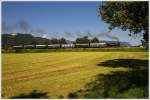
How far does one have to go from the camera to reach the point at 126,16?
16141mm

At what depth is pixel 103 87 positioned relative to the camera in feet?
30.1

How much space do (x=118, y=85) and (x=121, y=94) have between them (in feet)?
4.74

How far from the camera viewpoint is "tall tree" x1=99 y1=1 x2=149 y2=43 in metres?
14.7

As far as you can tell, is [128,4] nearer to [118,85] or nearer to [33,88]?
[118,85]

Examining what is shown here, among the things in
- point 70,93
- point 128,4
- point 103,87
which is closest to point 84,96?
point 70,93

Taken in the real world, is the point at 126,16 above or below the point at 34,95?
above

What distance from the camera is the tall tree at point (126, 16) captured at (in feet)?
48.4

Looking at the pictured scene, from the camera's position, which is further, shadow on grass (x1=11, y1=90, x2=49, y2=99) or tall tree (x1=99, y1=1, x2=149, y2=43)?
tall tree (x1=99, y1=1, x2=149, y2=43)

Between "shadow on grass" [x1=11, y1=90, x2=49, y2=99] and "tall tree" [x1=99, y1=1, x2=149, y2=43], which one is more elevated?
"tall tree" [x1=99, y1=1, x2=149, y2=43]

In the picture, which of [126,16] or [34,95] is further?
[126,16]

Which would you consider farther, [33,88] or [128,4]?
[128,4]

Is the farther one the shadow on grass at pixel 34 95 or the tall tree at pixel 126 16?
the tall tree at pixel 126 16

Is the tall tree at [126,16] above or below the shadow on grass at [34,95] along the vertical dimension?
above

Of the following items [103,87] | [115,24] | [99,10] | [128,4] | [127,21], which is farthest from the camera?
[99,10]
